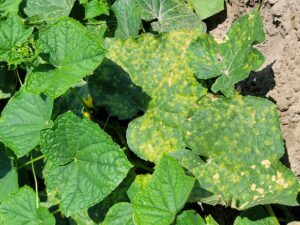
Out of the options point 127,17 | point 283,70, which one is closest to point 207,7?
point 127,17

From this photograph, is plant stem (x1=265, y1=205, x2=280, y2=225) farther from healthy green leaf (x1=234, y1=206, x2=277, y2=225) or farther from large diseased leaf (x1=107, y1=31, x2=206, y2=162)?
large diseased leaf (x1=107, y1=31, x2=206, y2=162)

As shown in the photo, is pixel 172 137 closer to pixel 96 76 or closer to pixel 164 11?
pixel 96 76

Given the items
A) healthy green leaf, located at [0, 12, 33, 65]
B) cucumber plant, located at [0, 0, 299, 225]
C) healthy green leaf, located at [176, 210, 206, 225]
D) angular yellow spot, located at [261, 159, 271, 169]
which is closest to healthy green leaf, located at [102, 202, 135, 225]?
cucumber plant, located at [0, 0, 299, 225]

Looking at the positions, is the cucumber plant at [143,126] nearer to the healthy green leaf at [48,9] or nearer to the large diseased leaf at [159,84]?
the large diseased leaf at [159,84]

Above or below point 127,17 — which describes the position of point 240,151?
below

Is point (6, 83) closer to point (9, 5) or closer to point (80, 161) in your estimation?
point (9, 5)

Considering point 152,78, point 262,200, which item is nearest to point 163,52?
point 152,78
